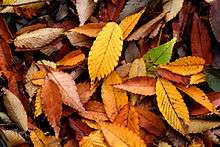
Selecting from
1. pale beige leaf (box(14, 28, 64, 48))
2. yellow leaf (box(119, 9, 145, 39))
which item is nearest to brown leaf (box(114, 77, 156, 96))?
yellow leaf (box(119, 9, 145, 39))

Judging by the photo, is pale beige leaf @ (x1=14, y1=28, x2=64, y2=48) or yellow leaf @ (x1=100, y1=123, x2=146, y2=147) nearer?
yellow leaf @ (x1=100, y1=123, x2=146, y2=147)

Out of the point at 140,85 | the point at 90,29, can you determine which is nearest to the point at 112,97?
the point at 140,85

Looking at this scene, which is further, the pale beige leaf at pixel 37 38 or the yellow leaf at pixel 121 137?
the pale beige leaf at pixel 37 38

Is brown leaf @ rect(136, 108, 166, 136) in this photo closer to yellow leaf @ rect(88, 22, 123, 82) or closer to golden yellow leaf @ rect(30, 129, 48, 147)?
yellow leaf @ rect(88, 22, 123, 82)

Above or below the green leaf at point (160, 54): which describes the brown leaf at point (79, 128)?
below

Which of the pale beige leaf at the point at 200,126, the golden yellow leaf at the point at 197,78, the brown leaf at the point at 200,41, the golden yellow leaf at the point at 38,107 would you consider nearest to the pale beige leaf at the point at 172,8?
the brown leaf at the point at 200,41

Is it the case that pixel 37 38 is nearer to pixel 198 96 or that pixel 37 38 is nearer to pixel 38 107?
pixel 38 107

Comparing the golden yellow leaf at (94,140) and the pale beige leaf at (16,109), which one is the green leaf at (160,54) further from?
the pale beige leaf at (16,109)

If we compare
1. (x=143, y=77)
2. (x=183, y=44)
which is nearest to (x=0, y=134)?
(x=143, y=77)
